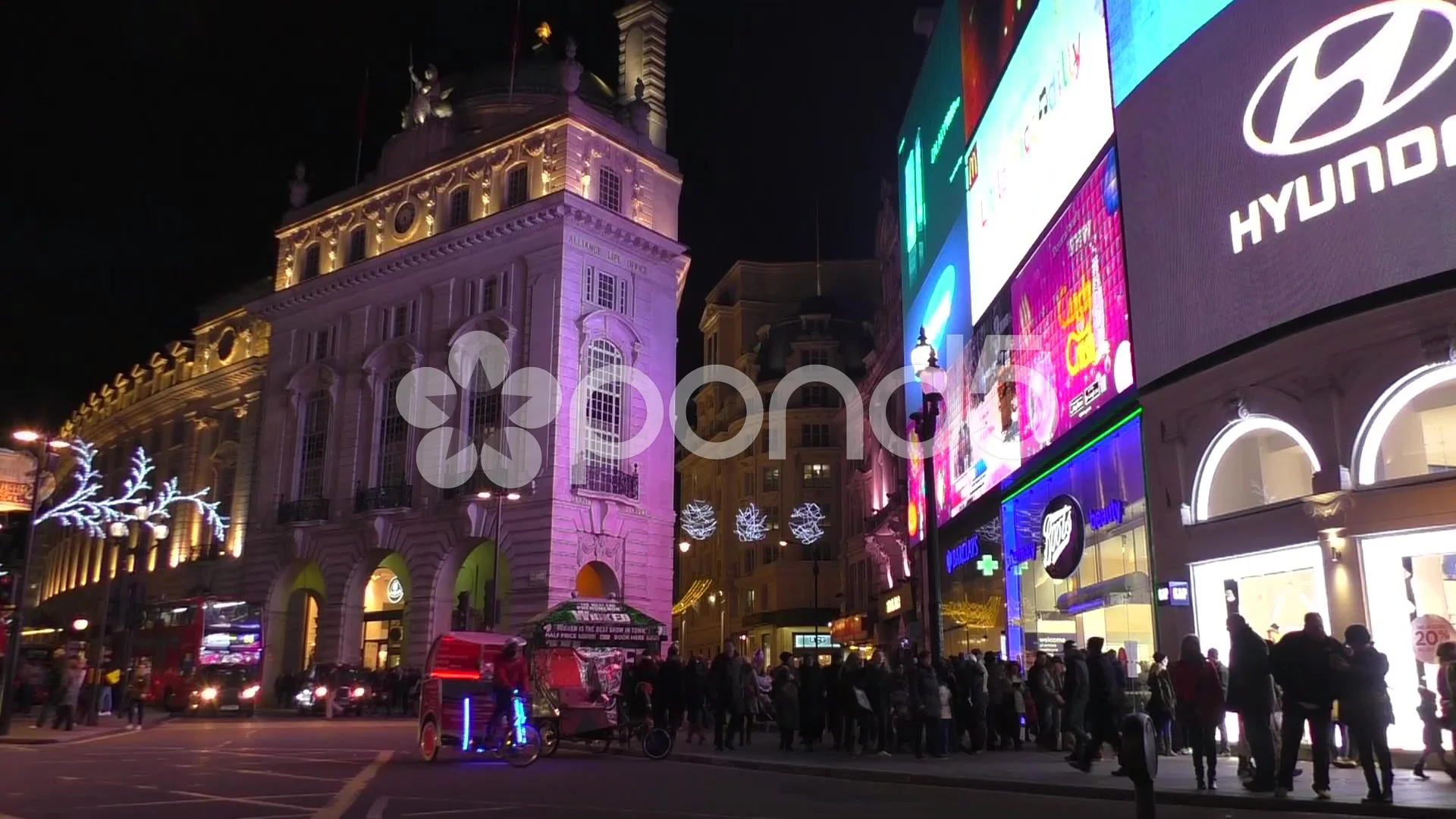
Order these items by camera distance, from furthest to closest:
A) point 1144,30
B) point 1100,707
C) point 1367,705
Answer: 1. point 1144,30
2. point 1100,707
3. point 1367,705

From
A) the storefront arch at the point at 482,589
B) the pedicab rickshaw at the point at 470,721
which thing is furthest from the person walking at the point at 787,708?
the storefront arch at the point at 482,589

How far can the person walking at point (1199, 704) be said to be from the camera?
12.1 m

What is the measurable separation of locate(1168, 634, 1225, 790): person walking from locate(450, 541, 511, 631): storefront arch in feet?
86.8

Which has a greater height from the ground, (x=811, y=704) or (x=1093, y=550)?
(x=1093, y=550)

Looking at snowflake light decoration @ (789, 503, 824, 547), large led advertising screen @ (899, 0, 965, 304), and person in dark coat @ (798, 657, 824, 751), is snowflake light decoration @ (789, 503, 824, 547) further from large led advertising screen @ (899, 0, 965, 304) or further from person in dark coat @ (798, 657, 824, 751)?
person in dark coat @ (798, 657, 824, 751)

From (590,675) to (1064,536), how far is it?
38.8 ft

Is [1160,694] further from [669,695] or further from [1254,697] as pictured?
[669,695]

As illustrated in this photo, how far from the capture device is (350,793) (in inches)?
477

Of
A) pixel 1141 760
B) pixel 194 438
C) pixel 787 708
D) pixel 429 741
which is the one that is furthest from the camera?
pixel 194 438

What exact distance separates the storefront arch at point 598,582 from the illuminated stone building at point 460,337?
147mm

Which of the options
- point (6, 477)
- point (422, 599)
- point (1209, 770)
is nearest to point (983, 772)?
point (1209, 770)

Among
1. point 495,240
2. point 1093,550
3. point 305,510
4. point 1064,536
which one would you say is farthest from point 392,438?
point 1064,536

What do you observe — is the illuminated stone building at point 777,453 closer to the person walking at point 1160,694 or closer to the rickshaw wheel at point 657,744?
the rickshaw wheel at point 657,744

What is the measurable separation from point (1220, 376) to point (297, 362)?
43.5m
